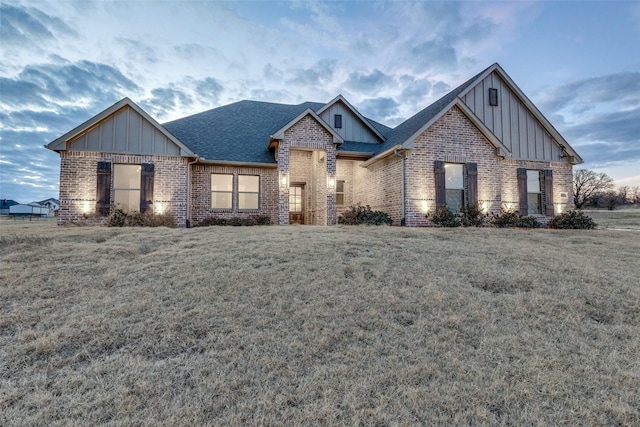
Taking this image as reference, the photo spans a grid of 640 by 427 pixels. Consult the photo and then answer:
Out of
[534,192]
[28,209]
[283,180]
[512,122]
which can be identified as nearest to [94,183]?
[283,180]

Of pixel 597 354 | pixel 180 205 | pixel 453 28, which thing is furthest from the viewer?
pixel 453 28

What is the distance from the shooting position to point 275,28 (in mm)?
15070

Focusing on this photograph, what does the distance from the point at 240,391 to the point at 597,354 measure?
132 inches

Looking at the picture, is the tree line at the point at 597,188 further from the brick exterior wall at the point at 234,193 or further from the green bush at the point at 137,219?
the green bush at the point at 137,219

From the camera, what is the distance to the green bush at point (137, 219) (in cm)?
1088

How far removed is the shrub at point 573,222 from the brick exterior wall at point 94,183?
14.8m

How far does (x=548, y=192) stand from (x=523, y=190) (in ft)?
4.49

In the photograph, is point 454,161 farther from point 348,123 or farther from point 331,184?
point 348,123

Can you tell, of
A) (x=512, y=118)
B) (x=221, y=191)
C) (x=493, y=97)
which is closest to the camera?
(x=221, y=191)

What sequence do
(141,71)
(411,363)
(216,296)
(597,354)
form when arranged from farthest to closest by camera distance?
(141,71) < (216,296) < (597,354) < (411,363)

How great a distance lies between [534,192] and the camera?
14305mm

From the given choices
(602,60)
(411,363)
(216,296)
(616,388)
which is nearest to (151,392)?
(216,296)

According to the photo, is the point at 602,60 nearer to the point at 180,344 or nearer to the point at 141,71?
the point at 180,344

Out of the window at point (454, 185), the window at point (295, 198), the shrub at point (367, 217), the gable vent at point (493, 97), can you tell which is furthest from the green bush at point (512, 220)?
the window at point (295, 198)
